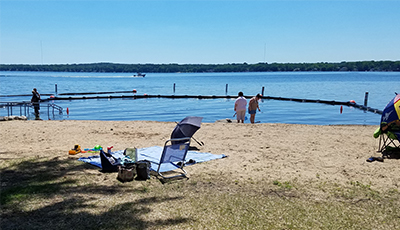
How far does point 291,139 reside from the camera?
34.5 feet

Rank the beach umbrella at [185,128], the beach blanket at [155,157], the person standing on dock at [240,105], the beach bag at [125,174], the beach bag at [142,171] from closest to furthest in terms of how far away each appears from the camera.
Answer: the beach bag at [125,174], the beach bag at [142,171], the beach blanket at [155,157], the beach umbrella at [185,128], the person standing on dock at [240,105]

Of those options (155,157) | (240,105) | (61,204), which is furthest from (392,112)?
(61,204)

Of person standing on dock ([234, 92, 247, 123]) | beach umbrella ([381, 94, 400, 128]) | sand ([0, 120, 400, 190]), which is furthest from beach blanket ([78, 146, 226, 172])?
person standing on dock ([234, 92, 247, 123])

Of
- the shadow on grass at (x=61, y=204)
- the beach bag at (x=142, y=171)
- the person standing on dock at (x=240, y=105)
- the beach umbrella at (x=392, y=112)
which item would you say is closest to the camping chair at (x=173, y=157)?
the beach bag at (x=142, y=171)

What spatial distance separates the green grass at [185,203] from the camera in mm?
4480

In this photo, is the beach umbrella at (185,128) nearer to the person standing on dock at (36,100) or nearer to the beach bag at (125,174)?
the beach bag at (125,174)

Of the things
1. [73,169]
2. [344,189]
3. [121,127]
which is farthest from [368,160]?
[121,127]

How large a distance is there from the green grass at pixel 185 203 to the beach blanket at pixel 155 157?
769 mm

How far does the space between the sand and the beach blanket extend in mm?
292

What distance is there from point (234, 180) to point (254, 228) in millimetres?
2086

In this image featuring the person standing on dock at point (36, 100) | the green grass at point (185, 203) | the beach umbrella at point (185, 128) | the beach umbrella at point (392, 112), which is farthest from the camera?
the person standing on dock at point (36, 100)

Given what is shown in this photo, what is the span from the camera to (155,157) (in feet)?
26.1

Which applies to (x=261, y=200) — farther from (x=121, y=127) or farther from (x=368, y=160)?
(x=121, y=127)

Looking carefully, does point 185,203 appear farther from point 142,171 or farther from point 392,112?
point 392,112
